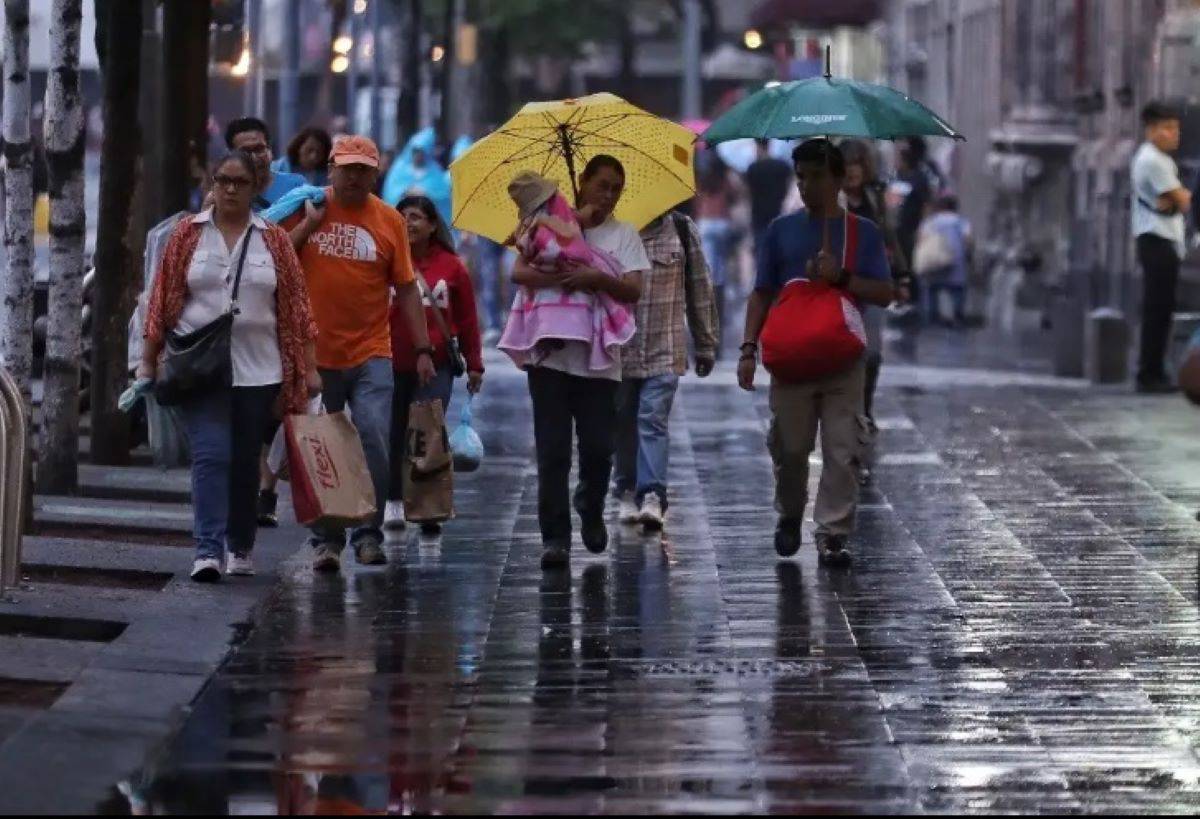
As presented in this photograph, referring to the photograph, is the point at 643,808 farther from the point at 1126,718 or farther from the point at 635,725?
the point at 1126,718

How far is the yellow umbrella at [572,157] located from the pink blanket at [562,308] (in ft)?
3.09

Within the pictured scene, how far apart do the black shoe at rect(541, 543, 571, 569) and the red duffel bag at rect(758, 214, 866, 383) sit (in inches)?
42.0

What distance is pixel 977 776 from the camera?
7930mm

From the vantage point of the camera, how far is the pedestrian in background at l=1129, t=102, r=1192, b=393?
68.7ft

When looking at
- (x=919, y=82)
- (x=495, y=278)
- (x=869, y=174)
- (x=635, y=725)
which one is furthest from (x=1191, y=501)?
(x=919, y=82)

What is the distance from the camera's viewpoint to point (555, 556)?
12.0 metres

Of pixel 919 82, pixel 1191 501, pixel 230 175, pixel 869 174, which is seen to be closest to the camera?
pixel 230 175

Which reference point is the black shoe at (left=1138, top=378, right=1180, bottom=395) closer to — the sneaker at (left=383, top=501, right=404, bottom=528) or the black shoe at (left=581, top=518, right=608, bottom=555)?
the sneaker at (left=383, top=501, right=404, bottom=528)

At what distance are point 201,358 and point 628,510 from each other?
9.60ft

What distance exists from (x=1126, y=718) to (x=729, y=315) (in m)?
25.5

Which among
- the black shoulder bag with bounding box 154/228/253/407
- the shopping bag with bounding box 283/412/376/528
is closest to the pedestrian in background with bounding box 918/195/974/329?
the shopping bag with bounding box 283/412/376/528

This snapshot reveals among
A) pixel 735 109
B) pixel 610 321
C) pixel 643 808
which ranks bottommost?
pixel 643 808

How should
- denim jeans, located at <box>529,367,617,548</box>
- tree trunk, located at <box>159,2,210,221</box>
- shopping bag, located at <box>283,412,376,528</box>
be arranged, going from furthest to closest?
tree trunk, located at <box>159,2,210,221</box>
denim jeans, located at <box>529,367,617,548</box>
shopping bag, located at <box>283,412,376,528</box>

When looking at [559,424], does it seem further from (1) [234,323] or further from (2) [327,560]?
(1) [234,323]
